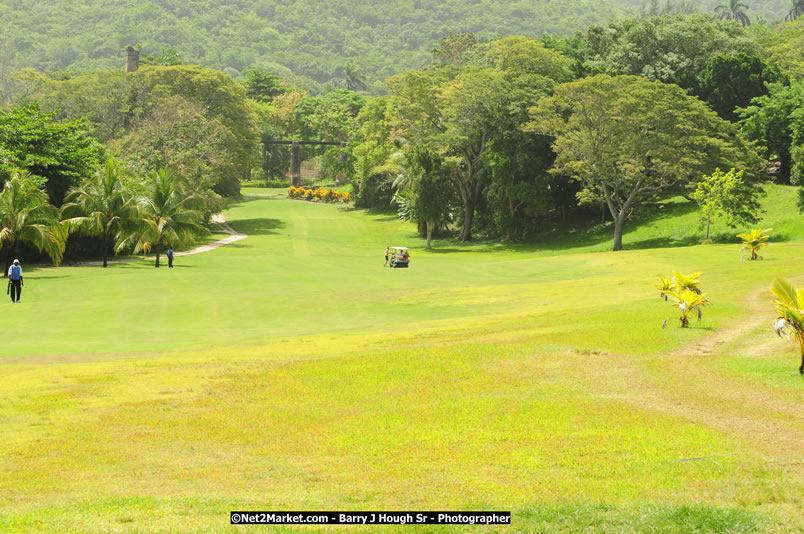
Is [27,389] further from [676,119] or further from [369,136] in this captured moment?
[369,136]

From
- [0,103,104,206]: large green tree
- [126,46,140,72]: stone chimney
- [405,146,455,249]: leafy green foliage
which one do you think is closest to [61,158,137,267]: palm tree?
[0,103,104,206]: large green tree

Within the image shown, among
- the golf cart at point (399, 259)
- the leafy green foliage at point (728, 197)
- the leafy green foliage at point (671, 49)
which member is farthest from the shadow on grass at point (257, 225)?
the leafy green foliage at point (728, 197)

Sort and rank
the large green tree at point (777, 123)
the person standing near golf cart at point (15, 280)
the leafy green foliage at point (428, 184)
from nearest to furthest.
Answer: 1. the person standing near golf cart at point (15, 280)
2. the large green tree at point (777, 123)
3. the leafy green foliage at point (428, 184)

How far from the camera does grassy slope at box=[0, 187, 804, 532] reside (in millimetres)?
9852

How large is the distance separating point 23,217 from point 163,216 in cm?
1219

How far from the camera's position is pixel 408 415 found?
1438 centimetres

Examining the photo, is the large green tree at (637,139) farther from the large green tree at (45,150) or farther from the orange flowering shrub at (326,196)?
the orange flowering shrub at (326,196)

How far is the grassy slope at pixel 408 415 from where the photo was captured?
9.85 m

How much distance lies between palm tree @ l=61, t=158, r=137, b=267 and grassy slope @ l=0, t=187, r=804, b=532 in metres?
25.1

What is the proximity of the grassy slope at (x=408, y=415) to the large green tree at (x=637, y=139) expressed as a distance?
33686 millimetres

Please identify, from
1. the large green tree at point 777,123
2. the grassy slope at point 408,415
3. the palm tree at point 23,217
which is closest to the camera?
the grassy slope at point 408,415

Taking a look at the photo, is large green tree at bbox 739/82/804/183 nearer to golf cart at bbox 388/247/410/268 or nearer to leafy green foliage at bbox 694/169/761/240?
leafy green foliage at bbox 694/169/761/240

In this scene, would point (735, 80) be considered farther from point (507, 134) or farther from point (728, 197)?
point (728, 197)

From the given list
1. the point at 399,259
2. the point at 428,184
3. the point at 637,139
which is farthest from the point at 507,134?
the point at 399,259
